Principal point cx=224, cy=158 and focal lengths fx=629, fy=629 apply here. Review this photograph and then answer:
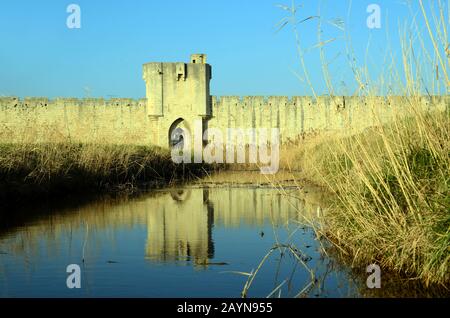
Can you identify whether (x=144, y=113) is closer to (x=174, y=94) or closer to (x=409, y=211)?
(x=174, y=94)

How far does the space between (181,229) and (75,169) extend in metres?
4.12

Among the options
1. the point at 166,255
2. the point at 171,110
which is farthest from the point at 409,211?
the point at 171,110

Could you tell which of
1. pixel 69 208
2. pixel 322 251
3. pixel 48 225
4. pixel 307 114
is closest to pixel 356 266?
pixel 322 251

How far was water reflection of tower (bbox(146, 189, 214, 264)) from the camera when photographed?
4738 millimetres

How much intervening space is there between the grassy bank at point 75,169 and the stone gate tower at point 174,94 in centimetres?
1096

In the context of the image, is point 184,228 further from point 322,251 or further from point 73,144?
point 73,144

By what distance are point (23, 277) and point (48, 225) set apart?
2184 mm

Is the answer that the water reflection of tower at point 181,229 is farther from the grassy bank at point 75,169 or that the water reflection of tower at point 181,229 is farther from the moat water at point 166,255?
the grassy bank at point 75,169

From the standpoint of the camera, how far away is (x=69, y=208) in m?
7.41

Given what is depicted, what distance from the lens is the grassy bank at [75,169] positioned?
789 cm

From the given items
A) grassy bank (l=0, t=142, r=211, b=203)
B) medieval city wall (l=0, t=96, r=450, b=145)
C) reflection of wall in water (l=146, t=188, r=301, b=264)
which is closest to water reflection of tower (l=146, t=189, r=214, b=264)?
reflection of wall in water (l=146, t=188, r=301, b=264)

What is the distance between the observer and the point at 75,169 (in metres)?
9.59

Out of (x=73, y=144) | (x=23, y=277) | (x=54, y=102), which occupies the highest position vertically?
(x=54, y=102)

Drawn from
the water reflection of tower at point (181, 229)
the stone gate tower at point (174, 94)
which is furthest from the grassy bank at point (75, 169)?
the stone gate tower at point (174, 94)
